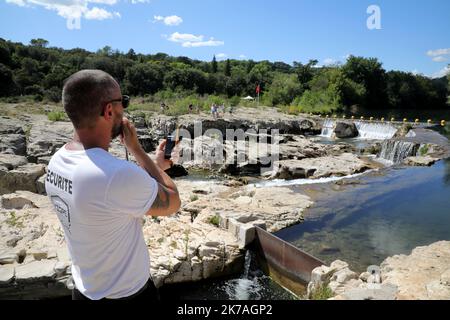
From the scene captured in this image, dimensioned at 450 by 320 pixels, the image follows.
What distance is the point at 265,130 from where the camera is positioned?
93.4 feet

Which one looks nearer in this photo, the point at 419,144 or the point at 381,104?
the point at 419,144

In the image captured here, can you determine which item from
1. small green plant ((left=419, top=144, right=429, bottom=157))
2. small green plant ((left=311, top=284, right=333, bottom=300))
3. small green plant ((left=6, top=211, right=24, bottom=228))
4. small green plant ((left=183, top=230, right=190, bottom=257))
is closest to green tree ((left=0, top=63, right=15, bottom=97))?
small green plant ((left=6, top=211, right=24, bottom=228))

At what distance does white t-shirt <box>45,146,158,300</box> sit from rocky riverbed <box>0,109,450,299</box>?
5139mm

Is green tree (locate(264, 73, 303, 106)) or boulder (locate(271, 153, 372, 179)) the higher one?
green tree (locate(264, 73, 303, 106))

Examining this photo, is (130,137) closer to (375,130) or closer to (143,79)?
(375,130)

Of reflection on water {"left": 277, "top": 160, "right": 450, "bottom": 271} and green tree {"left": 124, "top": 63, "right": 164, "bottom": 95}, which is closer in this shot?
reflection on water {"left": 277, "top": 160, "right": 450, "bottom": 271}

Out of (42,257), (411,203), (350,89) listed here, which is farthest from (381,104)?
(42,257)

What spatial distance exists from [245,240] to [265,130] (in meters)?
20.7

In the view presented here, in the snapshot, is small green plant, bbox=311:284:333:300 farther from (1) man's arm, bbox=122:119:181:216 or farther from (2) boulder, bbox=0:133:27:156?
(2) boulder, bbox=0:133:27:156

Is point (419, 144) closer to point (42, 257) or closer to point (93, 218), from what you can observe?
point (42, 257)

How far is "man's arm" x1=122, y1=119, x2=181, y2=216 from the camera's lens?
1.84 metres

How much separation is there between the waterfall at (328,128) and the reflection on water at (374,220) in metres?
16.8

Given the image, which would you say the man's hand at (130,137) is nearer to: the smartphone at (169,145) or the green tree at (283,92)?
the smartphone at (169,145)

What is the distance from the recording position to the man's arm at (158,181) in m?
1.84
